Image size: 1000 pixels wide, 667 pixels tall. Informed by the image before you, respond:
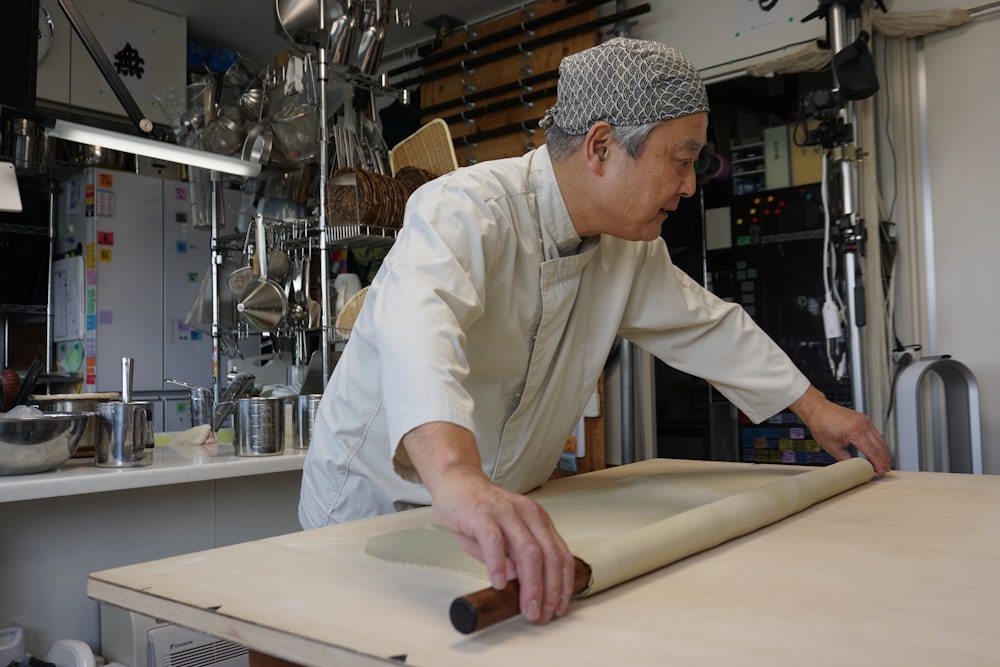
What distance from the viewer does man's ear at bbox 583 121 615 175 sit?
1.19 metres

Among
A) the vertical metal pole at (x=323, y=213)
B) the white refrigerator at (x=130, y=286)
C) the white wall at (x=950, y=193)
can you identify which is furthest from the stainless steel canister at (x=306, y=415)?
the white refrigerator at (x=130, y=286)

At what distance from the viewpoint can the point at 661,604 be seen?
705mm

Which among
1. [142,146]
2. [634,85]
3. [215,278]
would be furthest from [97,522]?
[215,278]

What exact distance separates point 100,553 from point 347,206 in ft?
4.61

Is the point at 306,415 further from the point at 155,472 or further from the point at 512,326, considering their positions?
the point at 512,326

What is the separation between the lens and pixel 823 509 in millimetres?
1152

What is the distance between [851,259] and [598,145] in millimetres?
1913

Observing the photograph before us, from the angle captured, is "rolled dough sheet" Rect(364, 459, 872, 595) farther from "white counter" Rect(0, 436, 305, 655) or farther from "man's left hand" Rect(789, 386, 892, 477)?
"white counter" Rect(0, 436, 305, 655)

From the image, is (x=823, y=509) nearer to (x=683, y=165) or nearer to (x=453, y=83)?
(x=683, y=165)

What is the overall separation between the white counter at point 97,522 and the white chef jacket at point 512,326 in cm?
68

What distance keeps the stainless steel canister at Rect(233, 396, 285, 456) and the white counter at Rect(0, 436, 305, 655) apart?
4cm

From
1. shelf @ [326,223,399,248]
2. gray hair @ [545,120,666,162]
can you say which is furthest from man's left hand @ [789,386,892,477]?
shelf @ [326,223,399,248]

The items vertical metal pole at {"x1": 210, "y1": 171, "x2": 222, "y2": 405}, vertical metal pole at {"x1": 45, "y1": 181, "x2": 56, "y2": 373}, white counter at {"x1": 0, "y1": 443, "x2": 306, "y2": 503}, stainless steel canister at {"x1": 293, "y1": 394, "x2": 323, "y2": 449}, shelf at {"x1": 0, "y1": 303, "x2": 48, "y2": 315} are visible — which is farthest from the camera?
vertical metal pole at {"x1": 45, "y1": 181, "x2": 56, "y2": 373}

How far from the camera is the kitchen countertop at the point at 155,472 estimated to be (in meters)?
1.73
